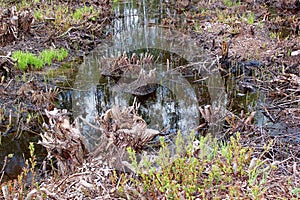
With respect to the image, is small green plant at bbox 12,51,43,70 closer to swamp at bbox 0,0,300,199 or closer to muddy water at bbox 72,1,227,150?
swamp at bbox 0,0,300,199

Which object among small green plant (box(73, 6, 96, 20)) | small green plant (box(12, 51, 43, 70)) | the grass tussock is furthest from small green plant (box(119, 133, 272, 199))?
small green plant (box(73, 6, 96, 20))

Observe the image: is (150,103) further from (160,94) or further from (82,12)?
(82,12)

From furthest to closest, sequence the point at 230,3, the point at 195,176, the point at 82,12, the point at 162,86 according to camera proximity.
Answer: the point at 230,3, the point at 82,12, the point at 162,86, the point at 195,176

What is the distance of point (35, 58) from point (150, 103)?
2452 mm

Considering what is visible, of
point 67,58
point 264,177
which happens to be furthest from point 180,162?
point 67,58

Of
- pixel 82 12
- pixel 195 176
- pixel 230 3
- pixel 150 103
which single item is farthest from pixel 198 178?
pixel 230 3

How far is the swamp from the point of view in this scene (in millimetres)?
2713

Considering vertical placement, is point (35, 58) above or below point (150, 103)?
above

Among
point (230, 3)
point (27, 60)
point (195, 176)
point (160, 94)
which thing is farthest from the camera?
point (230, 3)

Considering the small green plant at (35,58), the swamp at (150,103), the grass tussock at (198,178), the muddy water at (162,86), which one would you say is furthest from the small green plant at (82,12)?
the grass tussock at (198,178)

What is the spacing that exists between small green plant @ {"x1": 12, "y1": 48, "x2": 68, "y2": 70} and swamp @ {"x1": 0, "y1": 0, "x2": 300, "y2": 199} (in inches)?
1.0

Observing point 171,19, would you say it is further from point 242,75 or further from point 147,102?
point 147,102

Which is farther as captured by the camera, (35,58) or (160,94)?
(35,58)

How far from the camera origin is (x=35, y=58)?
6090 millimetres
